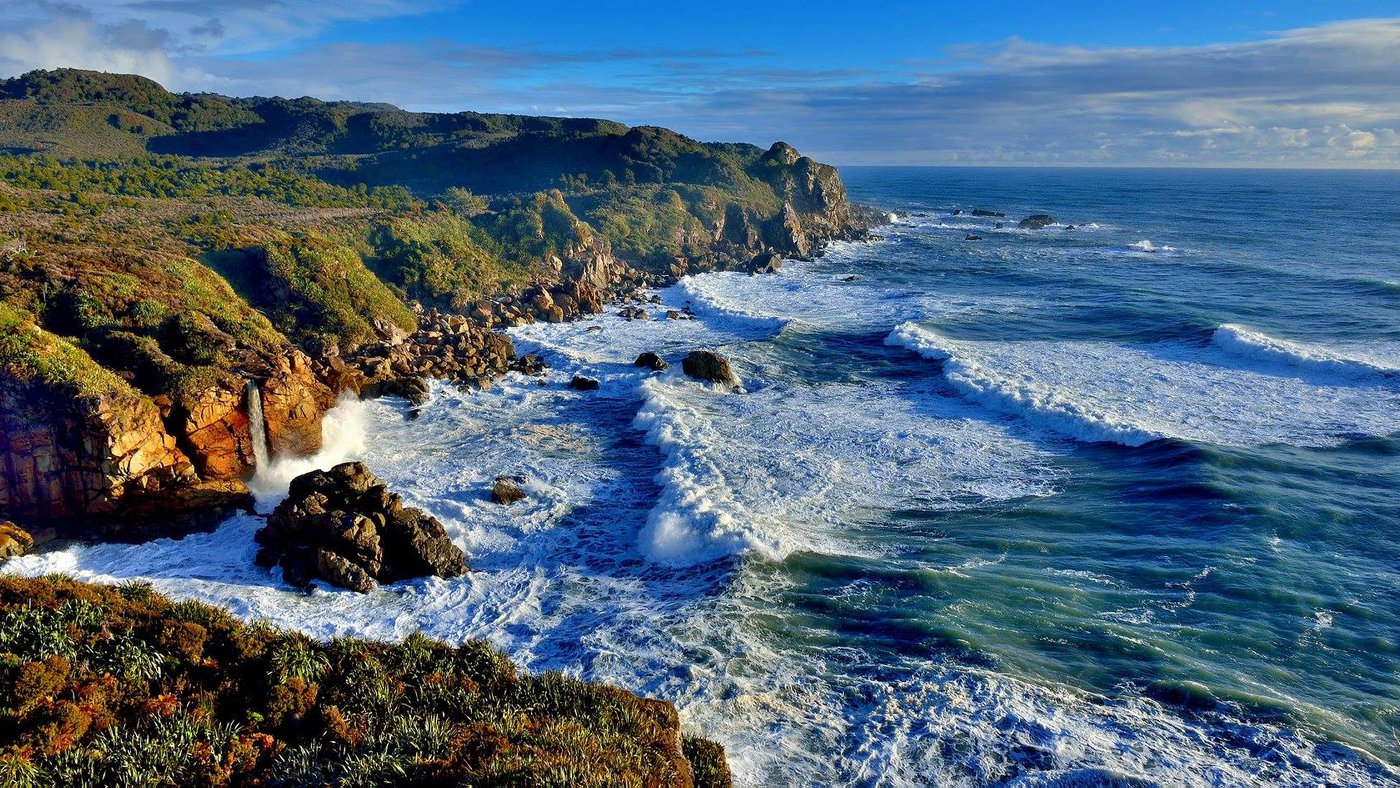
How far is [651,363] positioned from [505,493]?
14.8 metres

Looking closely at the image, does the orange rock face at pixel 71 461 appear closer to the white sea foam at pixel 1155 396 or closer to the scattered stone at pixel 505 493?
the scattered stone at pixel 505 493

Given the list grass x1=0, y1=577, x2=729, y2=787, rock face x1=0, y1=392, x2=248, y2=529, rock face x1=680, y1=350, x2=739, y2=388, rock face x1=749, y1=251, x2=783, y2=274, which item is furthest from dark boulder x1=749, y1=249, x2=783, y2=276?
grass x1=0, y1=577, x2=729, y2=787

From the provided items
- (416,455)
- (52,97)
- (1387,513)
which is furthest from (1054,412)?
(52,97)

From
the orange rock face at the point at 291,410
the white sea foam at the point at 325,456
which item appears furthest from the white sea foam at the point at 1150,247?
the orange rock face at the point at 291,410

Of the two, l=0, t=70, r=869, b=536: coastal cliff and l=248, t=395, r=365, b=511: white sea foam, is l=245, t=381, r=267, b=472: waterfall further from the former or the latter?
l=248, t=395, r=365, b=511: white sea foam

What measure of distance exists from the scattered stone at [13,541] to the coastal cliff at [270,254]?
19.3 inches

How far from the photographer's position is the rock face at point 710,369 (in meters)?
33.7

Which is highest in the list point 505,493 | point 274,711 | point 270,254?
point 270,254

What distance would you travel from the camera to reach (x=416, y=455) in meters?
25.2

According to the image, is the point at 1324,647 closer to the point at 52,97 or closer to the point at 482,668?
the point at 482,668

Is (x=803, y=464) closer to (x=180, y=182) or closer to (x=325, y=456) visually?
(x=325, y=456)

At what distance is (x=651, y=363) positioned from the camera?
35.8 metres

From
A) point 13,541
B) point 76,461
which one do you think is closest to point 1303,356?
point 76,461

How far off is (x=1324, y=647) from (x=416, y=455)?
24.3 m
